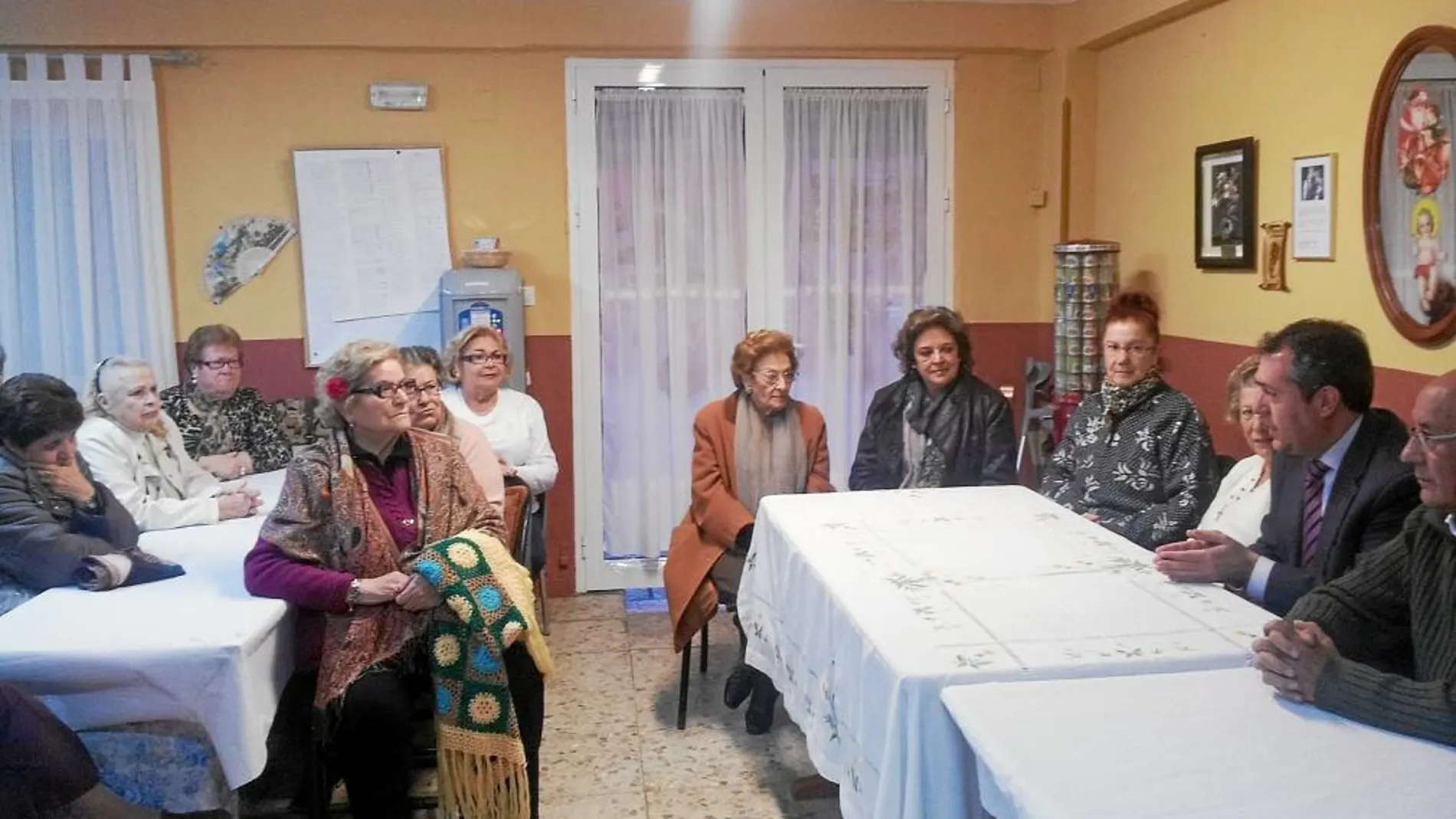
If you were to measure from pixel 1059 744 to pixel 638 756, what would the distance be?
77.5 inches

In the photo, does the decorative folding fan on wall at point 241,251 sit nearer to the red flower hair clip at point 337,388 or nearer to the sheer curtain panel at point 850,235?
the sheer curtain panel at point 850,235

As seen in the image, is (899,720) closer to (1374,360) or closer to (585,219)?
(1374,360)

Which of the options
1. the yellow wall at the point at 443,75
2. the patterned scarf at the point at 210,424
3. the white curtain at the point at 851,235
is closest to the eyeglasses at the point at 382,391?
the patterned scarf at the point at 210,424

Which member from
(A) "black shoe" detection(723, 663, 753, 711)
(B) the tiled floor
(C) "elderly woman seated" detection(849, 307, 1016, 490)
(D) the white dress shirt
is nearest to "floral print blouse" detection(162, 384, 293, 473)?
(B) the tiled floor

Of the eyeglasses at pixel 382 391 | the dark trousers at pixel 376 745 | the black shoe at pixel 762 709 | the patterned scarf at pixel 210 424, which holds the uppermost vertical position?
the eyeglasses at pixel 382 391

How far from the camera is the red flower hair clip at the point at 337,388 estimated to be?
263 centimetres

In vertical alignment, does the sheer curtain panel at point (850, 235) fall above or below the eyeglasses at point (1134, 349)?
above

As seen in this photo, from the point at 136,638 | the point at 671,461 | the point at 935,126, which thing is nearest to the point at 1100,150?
the point at 935,126

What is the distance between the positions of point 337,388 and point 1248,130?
A: 284 centimetres

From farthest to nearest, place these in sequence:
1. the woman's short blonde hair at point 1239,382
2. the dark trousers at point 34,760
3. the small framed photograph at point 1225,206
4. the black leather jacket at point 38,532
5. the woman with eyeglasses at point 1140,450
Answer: the small framed photograph at point 1225,206
the woman with eyeglasses at point 1140,450
the woman's short blonde hair at point 1239,382
the black leather jacket at point 38,532
the dark trousers at point 34,760

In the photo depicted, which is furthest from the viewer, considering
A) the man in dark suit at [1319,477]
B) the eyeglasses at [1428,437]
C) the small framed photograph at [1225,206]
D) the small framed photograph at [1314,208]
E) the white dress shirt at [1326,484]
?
the small framed photograph at [1225,206]

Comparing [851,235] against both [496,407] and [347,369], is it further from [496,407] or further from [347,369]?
[347,369]

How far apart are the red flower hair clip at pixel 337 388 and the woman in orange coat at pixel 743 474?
1.22 meters

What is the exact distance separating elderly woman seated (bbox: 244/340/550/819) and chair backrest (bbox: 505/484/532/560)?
405mm
